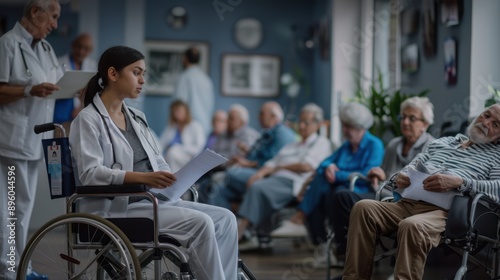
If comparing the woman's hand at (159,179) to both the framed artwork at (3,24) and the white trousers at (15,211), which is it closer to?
the white trousers at (15,211)

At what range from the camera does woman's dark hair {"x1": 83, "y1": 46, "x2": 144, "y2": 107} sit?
11.0 ft

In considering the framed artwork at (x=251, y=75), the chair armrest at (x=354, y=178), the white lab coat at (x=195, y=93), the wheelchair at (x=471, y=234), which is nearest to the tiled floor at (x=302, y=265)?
the wheelchair at (x=471, y=234)

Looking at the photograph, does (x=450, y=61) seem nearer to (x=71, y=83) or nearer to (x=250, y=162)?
(x=250, y=162)

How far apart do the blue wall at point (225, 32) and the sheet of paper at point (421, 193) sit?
7.04 meters

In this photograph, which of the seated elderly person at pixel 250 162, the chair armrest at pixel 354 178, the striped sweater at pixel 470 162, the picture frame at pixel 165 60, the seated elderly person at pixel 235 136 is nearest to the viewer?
the striped sweater at pixel 470 162

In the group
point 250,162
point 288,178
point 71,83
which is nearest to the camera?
point 71,83

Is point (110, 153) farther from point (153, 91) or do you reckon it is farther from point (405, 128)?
point (153, 91)

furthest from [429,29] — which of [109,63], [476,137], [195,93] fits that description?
[195,93]

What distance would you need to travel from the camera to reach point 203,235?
10.5 feet

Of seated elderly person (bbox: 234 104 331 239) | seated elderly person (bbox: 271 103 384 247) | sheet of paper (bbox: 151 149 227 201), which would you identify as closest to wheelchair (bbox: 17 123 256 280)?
sheet of paper (bbox: 151 149 227 201)

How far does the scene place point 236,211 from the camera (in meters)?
6.70

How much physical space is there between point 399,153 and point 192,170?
1.71m

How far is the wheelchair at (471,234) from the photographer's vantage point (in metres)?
3.40

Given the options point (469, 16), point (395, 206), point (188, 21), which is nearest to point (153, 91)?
point (188, 21)
